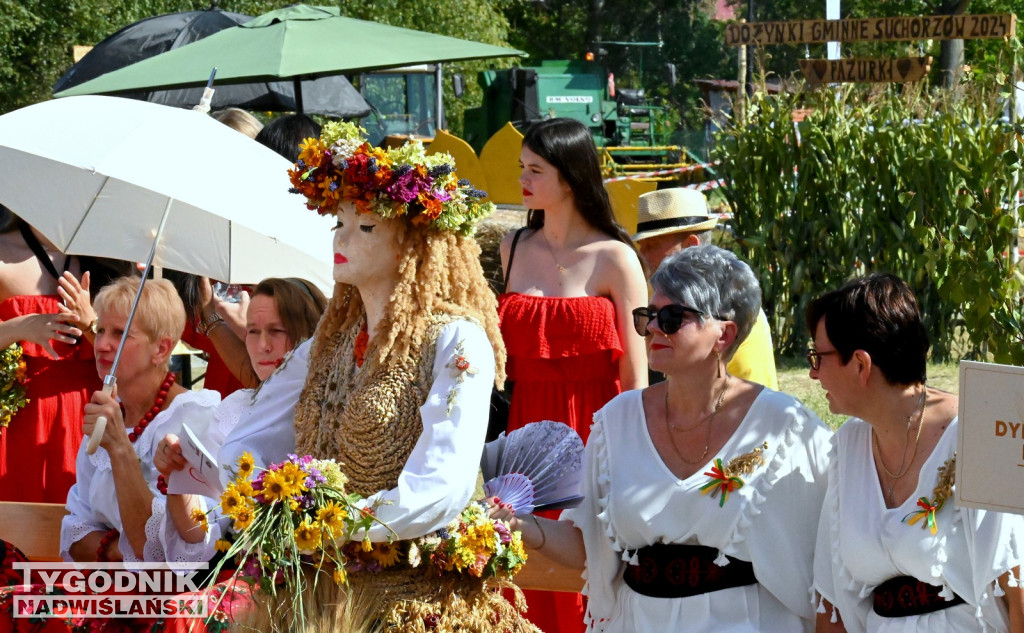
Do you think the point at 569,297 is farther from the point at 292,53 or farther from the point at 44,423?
the point at 292,53

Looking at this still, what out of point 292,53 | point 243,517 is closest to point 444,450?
point 243,517

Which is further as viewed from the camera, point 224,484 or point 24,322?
point 24,322

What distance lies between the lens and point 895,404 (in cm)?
277

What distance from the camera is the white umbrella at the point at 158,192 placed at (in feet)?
12.5

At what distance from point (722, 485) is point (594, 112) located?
23.9 metres

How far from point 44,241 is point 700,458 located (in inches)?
113

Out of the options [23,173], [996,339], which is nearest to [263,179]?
[23,173]

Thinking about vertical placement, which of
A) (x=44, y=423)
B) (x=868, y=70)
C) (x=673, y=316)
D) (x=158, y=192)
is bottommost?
(x=44, y=423)

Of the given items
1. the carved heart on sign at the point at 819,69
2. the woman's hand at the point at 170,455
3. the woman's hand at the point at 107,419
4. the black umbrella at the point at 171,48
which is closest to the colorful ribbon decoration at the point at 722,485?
the woman's hand at the point at 170,455

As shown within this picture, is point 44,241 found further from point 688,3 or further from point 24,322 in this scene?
point 688,3

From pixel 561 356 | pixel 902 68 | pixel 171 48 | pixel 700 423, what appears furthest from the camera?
pixel 171 48

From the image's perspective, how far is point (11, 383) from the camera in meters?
4.48

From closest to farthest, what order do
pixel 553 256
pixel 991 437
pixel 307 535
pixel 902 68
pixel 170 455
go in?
Result: pixel 991 437, pixel 307 535, pixel 170 455, pixel 553 256, pixel 902 68

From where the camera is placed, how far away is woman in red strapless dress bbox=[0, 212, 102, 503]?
4520mm
